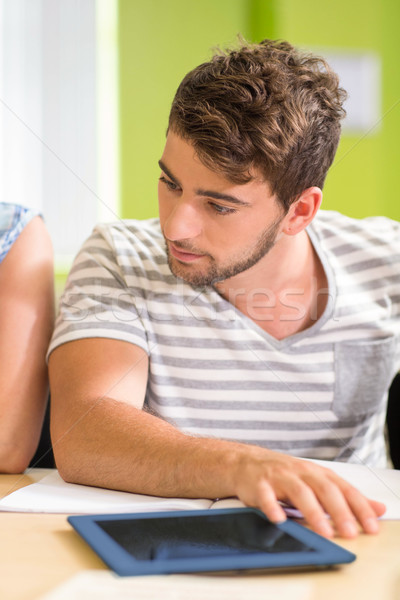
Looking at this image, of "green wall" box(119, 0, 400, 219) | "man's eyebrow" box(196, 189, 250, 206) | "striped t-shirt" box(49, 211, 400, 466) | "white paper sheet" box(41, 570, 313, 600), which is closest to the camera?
"white paper sheet" box(41, 570, 313, 600)

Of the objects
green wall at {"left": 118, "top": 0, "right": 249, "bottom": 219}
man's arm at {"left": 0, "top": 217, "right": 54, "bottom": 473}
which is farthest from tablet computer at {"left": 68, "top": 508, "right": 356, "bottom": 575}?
green wall at {"left": 118, "top": 0, "right": 249, "bottom": 219}

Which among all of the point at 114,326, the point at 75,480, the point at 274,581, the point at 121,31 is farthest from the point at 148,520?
the point at 121,31

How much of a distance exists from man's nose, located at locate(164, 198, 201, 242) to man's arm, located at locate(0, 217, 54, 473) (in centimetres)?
23

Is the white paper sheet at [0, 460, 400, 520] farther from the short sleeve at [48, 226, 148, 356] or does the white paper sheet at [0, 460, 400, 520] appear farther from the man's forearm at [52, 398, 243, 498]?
the short sleeve at [48, 226, 148, 356]

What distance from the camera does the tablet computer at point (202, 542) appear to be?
0.50m

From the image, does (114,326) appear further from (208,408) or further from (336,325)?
(336,325)

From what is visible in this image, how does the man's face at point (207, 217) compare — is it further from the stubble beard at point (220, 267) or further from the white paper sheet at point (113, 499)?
the white paper sheet at point (113, 499)

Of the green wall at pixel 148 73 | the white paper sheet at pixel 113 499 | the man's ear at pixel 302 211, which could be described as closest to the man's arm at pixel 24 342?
the white paper sheet at pixel 113 499

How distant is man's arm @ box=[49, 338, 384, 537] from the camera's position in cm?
63

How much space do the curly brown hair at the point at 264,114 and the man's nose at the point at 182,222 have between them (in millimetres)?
67

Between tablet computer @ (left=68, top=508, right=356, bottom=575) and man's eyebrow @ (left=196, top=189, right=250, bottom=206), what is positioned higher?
man's eyebrow @ (left=196, top=189, right=250, bottom=206)

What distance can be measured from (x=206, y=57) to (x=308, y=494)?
276 centimetres

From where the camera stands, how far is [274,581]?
0.49 meters

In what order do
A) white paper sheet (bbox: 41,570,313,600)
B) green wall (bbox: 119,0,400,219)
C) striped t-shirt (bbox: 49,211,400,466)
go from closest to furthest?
1. white paper sheet (bbox: 41,570,313,600)
2. striped t-shirt (bbox: 49,211,400,466)
3. green wall (bbox: 119,0,400,219)
